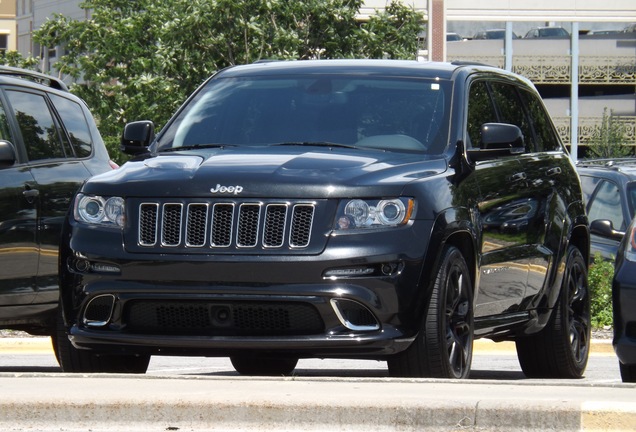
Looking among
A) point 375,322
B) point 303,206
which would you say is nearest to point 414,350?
point 375,322

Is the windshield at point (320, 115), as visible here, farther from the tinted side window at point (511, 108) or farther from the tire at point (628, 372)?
the tire at point (628, 372)

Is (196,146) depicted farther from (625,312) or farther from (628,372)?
(628,372)

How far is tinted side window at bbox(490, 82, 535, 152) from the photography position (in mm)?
9719

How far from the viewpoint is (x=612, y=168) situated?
17.2 meters

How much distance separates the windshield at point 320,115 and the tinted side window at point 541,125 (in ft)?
5.77

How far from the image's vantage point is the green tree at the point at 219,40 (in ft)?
99.9

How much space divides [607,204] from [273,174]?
9922 mm

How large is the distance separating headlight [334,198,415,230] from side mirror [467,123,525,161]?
1.16m

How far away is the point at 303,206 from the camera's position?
733 centimetres

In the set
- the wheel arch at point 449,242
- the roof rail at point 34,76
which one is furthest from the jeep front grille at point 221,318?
the roof rail at point 34,76

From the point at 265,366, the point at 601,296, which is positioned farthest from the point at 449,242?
the point at 601,296

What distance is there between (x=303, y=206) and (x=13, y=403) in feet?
5.44

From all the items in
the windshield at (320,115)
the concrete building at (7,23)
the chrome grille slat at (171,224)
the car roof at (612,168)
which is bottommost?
the concrete building at (7,23)

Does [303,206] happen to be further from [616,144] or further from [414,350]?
[616,144]
